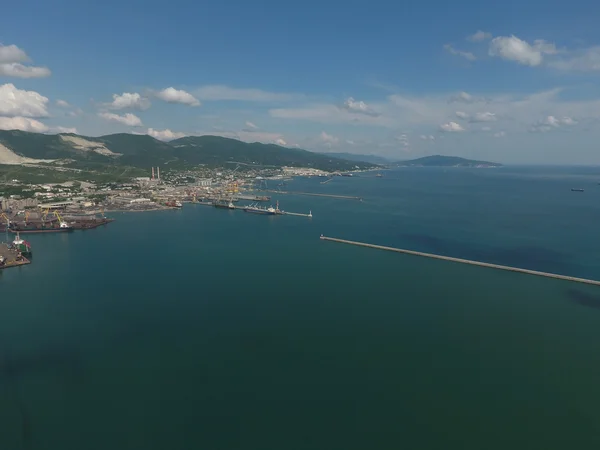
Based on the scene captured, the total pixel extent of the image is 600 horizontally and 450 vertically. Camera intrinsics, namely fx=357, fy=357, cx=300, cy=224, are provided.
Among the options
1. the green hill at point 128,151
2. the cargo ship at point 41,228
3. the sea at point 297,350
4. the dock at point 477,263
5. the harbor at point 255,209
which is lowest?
the sea at point 297,350

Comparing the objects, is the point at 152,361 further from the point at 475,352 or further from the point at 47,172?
the point at 47,172

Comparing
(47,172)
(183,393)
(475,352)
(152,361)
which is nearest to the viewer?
(183,393)

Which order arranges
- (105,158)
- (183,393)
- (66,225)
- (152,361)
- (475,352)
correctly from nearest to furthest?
1. (183,393)
2. (152,361)
3. (475,352)
4. (66,225)
5. (105,158)

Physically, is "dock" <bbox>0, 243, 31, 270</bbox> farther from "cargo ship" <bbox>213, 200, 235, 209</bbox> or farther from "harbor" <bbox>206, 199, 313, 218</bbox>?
"cargo ship" <bbox>213, 200, 235, 209</bbox>

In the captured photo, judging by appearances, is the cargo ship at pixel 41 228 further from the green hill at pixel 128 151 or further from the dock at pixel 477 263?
the green hill at pixel 128 151

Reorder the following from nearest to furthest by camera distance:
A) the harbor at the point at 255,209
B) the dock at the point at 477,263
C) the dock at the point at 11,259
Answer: the dock at the point at 477,263 → the dock at the point at 11,259 → the harbor at the point at 255,209

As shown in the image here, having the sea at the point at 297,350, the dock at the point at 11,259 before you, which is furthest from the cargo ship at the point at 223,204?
the dock at the point at 11,259

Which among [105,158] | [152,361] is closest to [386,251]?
[152,361]

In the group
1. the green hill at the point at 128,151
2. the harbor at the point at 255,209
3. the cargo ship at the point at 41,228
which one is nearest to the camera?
the cargo ship at the point at 41,228
